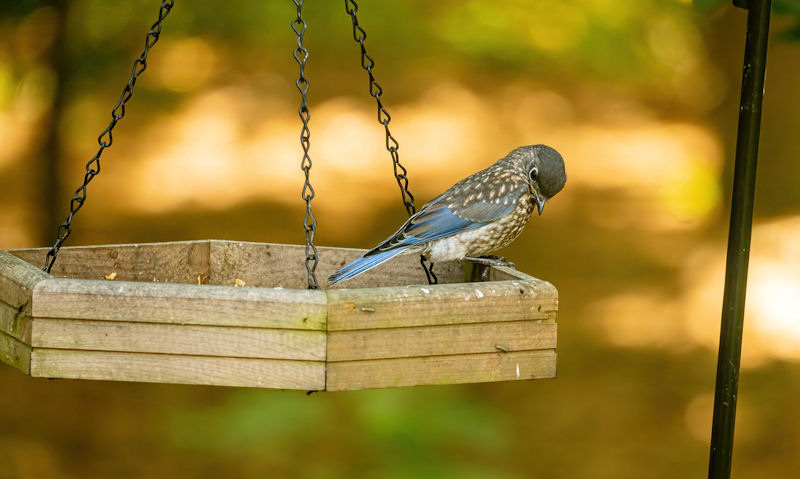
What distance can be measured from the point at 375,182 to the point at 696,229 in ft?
6.51

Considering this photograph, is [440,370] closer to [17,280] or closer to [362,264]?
[362,264]

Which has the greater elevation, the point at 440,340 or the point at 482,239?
the point at 482,239

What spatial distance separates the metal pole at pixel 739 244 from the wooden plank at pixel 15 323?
1.55 metres

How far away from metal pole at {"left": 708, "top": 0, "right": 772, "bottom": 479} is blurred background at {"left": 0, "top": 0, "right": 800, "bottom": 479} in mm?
2560

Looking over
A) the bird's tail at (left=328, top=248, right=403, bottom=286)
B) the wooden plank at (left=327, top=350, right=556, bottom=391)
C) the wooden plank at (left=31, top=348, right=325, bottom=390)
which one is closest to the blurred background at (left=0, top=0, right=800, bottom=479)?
the bird's tail at (left=328, top=248, right=403, bottom=286)

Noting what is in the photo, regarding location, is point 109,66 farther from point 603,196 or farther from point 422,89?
point 603,196

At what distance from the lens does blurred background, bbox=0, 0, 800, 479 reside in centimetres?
483

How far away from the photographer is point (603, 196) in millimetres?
5527

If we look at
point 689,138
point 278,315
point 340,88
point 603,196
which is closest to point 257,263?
point 278,315

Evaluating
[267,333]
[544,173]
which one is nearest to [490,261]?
[544,173]

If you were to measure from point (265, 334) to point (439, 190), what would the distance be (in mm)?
3262

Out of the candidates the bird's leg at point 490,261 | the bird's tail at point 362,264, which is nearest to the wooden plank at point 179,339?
the bird's tail at point 362,264

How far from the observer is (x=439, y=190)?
5.22 m

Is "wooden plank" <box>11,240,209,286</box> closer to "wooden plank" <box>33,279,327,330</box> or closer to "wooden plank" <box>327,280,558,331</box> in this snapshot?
"wooden plank" <box>33,279,327,330</box>
